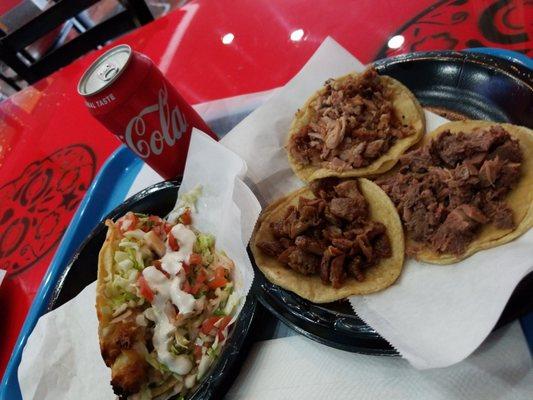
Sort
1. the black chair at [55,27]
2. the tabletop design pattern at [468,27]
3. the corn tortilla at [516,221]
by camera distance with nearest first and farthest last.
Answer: the corn tortilla at [516,221]
the tabletop design pattern at [468,27]
the black chair at [55,27]

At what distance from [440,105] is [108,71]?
1388 mm

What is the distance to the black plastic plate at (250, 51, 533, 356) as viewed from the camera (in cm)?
129

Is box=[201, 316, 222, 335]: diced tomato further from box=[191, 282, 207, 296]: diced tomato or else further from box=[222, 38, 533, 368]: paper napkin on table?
box=[222, 38, 533, 368]: paper napkin on table

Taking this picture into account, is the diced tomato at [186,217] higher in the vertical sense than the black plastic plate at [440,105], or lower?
higher

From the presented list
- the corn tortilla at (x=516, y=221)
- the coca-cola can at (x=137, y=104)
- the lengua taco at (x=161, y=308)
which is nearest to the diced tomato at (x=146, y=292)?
the lengua taco at (x=161, y=308)

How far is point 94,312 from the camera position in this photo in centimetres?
181

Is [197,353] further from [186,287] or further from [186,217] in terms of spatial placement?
[186,217]

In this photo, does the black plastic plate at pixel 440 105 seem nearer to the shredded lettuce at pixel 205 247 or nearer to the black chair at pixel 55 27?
the shredded lettuce at pixel 205 247

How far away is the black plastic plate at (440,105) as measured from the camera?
1.29m

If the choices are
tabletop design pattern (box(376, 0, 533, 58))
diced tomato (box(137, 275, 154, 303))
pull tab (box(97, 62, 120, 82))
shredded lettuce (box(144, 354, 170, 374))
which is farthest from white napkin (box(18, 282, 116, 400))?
tabletop design pattern (box(376, 0, 533, 58))

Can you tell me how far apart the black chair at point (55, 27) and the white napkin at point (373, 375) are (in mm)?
3051

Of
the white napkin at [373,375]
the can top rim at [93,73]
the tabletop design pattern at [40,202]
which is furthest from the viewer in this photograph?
the tabletop design pattern at [40,202]

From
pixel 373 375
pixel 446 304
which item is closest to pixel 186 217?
pixel 373 375

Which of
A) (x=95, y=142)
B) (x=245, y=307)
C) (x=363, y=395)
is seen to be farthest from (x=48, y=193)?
(x=363, y=395)
